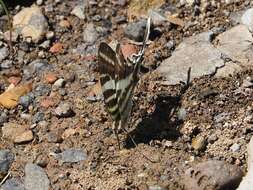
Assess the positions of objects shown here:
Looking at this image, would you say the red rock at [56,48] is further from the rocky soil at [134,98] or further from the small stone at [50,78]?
the small stone at [50,78]

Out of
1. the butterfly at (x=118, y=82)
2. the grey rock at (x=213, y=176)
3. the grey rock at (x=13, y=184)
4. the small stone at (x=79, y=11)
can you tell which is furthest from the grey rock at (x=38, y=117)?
the grey rock at (x=213, y=176)

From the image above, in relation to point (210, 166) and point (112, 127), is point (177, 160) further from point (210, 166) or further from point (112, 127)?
point (112, 127)

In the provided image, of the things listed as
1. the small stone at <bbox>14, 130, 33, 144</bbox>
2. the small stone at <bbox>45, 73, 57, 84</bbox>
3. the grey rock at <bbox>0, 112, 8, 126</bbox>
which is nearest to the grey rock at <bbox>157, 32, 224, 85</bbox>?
the small stone at <bbox>45, 73, 57, 84</bbox>

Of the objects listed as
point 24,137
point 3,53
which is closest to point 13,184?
point 24,137

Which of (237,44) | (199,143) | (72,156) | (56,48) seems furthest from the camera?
(56,48)

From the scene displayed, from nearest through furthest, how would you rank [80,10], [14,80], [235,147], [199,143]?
1. [235,147]
2. [199,143]
3. [14,80]
4. [80,10]

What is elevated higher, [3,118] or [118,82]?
[118,82]

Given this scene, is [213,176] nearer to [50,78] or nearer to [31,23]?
[50,78]

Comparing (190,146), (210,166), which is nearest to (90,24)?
(190,146)
